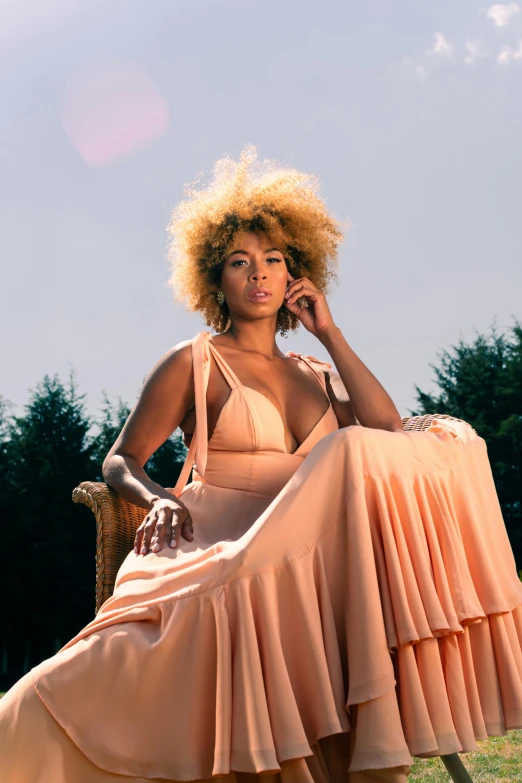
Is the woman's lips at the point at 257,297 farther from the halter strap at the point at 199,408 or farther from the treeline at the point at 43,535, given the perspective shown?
the treeline at the point at 43,535

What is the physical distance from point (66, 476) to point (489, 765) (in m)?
21.7

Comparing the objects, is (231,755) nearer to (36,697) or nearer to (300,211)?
(36,697)

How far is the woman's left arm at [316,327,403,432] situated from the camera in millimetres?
3375

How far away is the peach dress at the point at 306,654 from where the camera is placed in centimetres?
220

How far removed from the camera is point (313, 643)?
2271 mm

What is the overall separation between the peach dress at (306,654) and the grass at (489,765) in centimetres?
131

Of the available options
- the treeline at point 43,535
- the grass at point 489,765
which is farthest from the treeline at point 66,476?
the grass at point 489,765

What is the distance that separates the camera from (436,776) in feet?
12.7

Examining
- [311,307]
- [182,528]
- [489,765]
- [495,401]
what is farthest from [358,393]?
[495,401]

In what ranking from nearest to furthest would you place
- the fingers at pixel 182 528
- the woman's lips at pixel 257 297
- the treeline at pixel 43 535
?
the fingers at pixel 182 528
the woman's lips at pixel 257 297
the treeline at pixel 43 535

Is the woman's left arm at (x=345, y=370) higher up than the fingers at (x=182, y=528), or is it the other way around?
the woman's left arm at (x=345, y=370)

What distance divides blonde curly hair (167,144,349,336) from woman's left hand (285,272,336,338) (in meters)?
0.16

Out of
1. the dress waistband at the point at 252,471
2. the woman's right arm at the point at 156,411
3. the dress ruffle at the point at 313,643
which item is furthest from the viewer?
the woman's right arm at the point at 156,411

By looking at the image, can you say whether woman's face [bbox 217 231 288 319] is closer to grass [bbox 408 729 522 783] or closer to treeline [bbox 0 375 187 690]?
grass [bbox 408 729 522 783]
